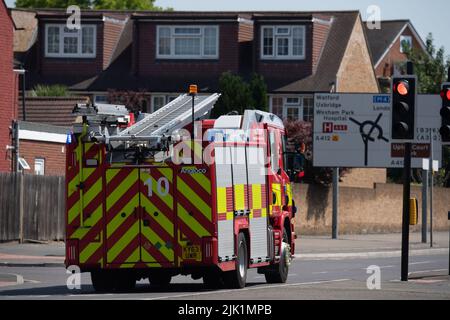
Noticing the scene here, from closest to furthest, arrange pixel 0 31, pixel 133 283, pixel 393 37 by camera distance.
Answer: pixel 133 283 → pixel 0 31 → pixel 393 37

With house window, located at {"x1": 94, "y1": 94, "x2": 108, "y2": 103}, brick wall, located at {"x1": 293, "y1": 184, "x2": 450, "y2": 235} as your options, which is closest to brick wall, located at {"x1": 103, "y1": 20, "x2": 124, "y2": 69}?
house window, located at {"x1": 94, "y1": 94, "x2": 108, "y2": 103}

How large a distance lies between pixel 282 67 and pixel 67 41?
423 inches

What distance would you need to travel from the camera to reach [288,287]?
2188 centimetres

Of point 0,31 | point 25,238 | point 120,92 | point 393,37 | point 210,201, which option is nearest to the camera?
point 210,201

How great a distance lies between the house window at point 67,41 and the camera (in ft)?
205

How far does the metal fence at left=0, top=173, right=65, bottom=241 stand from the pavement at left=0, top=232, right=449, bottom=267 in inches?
16.8

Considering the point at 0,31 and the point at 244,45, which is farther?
the point at 244,45

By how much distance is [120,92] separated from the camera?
5903 cm

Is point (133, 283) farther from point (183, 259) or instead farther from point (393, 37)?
point (393, 37)

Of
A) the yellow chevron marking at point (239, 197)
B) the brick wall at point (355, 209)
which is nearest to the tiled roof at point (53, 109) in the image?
the brick wall at point (355, 209)

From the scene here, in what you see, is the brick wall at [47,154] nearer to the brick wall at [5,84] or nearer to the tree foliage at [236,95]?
the brick wall at [5,84]

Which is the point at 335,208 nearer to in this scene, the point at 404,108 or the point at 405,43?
the point at 404,108
